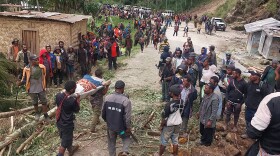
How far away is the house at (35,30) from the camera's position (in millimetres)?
12484

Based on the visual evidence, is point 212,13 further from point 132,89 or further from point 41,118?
point 41,118

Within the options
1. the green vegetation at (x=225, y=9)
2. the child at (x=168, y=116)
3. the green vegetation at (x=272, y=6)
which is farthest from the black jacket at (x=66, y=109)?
the green vegetation at (x=225, y=9)

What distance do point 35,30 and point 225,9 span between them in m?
34.9

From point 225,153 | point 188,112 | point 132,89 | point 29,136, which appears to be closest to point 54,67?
point 132,89

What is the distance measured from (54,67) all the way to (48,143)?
418 centimetres

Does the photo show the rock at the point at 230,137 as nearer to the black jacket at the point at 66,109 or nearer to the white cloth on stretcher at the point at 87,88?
the white cloth on stretcher at the point at 87,88

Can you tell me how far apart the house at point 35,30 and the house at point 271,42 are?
11752 millimetres

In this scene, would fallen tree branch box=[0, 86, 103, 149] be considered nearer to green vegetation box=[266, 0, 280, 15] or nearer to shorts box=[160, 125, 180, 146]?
shorts box=[160, 125, 180, 146]

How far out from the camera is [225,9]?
4222 cm

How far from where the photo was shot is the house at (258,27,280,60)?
1758cm

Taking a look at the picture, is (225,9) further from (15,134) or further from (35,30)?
(15,134)

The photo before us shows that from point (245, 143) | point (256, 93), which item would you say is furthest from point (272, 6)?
point (245, 143)

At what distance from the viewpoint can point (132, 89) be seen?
35.9 feet

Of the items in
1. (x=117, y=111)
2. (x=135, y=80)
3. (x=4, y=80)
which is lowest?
(x=135, y=80)
